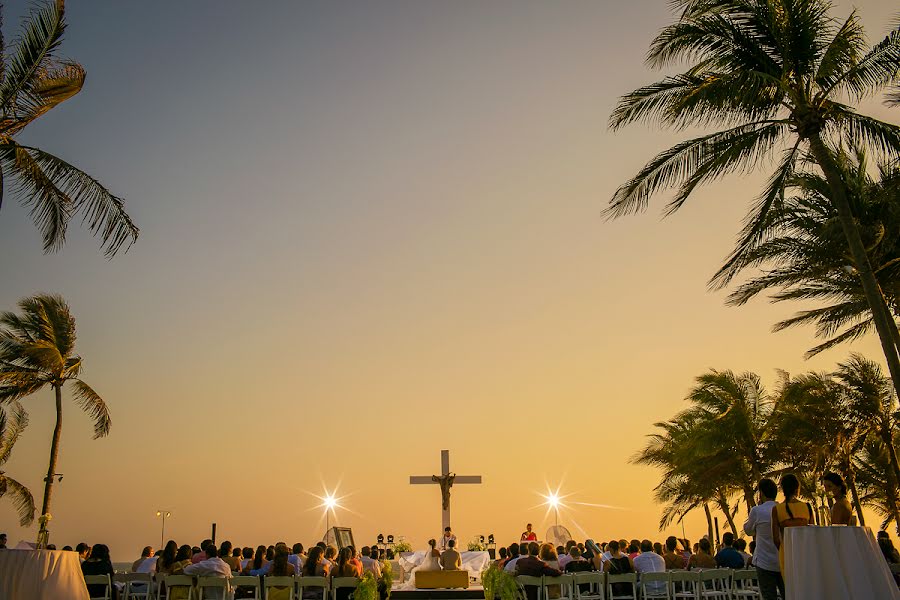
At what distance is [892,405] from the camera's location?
77.2 feet

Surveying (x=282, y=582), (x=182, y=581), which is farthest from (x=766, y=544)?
(x=182, y=581)

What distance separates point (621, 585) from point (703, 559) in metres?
2.74

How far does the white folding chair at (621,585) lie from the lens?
11.6 metres

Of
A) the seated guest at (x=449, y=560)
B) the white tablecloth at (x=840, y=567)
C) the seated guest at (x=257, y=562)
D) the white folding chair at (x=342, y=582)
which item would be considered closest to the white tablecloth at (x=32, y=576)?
the white folding chair at (x=342, y=582)

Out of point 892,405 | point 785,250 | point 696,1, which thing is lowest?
point 892,405

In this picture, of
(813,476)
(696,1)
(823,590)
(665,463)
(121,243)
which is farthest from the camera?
(665,463)

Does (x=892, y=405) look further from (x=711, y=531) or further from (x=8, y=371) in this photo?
(x=8, y=371)

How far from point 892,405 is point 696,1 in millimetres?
16499

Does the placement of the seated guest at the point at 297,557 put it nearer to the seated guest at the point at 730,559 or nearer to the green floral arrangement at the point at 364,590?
the green floral arrangement at the point at 364,590

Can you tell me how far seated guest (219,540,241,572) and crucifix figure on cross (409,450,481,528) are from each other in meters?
16.5

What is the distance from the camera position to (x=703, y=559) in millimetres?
13914

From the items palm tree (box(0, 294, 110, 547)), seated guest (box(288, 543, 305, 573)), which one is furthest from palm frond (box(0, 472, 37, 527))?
seated guest (box(288, 543, 305, 573))

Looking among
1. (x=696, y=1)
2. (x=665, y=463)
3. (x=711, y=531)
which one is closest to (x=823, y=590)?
(x=696, y=1)

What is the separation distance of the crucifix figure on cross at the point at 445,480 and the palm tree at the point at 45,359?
12.5m
